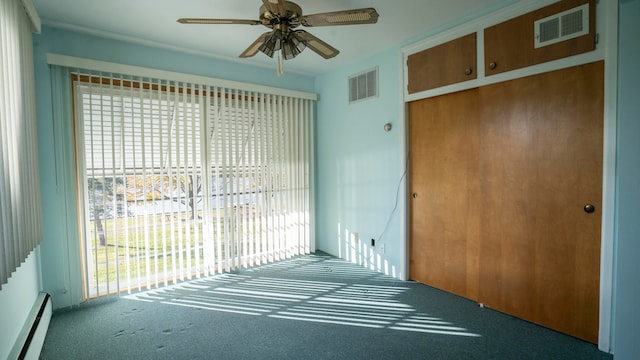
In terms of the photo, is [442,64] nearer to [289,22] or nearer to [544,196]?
[544,196]

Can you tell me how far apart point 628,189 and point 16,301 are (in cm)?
398

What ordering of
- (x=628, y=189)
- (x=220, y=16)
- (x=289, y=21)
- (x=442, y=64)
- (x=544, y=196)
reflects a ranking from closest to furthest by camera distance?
(x=628, y=189) → (x=289, y=21) → (x=544, y=196) → (x=220, y=16) → (x=442, y=64)

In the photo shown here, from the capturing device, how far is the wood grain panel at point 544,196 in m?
2.25

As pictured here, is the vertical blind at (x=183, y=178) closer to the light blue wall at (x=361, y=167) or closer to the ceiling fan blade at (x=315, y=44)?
the light blue wall at (x=361, y=167)

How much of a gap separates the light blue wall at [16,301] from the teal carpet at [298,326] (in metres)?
0.32

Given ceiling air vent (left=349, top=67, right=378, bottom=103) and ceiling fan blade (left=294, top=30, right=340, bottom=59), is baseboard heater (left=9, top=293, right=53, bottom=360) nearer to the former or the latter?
ceiling fan blade (left=294, top=30, right=340, bottom=59)

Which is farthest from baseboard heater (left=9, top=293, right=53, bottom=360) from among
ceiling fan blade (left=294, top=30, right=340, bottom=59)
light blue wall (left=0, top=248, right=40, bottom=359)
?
ceiling fan blade (left=294, top=30, right=340, bottom=59)

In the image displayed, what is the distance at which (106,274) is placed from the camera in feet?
10.2

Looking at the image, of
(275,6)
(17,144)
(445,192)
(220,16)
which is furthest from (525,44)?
(17,144)

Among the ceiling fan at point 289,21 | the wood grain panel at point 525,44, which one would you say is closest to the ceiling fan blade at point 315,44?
the ceiling fan at point 289,21

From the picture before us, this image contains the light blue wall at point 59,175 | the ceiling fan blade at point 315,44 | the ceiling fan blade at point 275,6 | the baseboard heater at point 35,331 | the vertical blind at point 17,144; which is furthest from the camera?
the light blue wall at point 59,175

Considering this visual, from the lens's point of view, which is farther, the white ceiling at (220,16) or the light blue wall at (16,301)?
the white ceiling at (220,16)

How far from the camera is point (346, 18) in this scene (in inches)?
75.5

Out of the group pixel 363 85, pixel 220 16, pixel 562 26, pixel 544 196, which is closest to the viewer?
pixel 562 26
